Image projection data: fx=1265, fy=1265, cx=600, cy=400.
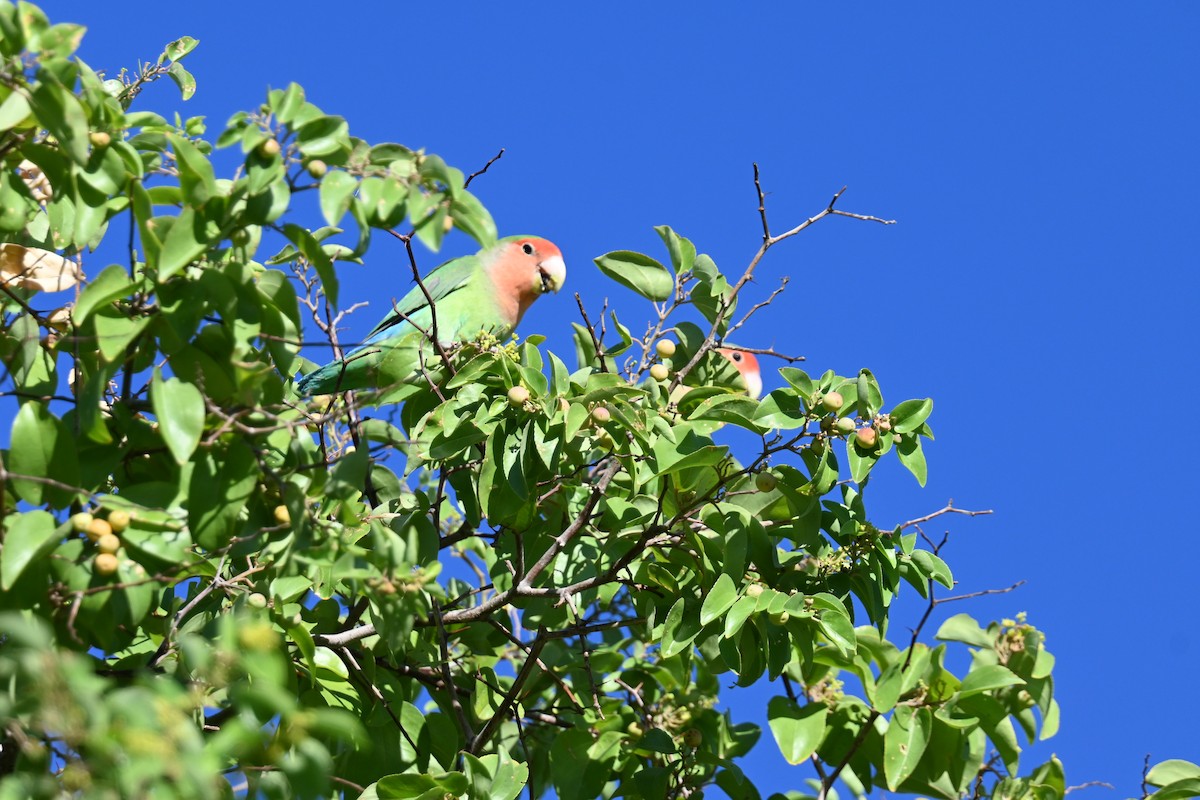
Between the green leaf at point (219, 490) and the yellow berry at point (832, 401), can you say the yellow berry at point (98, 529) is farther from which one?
the yellow berry at point (832, 401)

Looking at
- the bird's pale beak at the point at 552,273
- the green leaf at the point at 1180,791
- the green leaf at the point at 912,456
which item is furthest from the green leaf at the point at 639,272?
the bird's pale beak at the point at 552,273

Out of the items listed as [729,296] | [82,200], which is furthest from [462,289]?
[82,200]

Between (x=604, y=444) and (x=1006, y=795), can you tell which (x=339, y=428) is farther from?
(x=1006, y=795)

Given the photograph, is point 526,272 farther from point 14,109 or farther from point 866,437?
point 14,109

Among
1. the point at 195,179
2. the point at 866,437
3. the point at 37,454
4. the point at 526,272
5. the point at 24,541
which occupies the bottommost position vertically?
the point at 24,541

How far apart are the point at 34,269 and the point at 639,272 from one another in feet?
3.79

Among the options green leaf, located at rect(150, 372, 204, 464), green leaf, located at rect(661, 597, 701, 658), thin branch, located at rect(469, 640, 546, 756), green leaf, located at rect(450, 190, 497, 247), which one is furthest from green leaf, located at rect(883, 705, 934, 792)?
green leaf, located at rect(150, 372, 204, 464)

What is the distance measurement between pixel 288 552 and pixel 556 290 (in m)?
2.87

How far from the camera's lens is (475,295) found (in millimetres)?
4105

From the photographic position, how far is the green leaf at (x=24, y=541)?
153 centimetres

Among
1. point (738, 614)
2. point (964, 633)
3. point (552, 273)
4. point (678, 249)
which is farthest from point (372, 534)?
point (552, 273)

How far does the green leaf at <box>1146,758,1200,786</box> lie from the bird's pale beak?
2566mm

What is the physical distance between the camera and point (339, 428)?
10.5 feet

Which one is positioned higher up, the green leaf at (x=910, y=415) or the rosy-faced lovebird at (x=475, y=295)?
the rosy-faced lovebird at (x=475, y=295)
